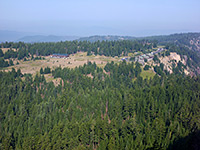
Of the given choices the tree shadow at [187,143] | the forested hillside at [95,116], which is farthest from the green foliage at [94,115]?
the tree shadow at [187,143]

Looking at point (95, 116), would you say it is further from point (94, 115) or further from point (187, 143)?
point (187, 143)

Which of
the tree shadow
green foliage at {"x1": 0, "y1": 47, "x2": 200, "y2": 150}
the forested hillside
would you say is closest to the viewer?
the tree shadow

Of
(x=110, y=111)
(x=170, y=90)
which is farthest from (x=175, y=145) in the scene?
(x=170, y=90)

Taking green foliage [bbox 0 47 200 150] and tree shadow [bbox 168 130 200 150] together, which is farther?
green foliage [bbox 0 47 200 150]

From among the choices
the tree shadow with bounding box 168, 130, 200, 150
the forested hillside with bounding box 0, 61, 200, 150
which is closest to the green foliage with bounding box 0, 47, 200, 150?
the forested hillside with bounding box 0, 61, 200, 150

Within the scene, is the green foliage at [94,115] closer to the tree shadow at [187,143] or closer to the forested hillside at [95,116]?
the forested hillside at [95,116]

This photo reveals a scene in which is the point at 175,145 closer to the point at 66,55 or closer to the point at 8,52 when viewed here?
the point at 66,55

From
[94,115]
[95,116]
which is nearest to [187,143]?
[95,116]

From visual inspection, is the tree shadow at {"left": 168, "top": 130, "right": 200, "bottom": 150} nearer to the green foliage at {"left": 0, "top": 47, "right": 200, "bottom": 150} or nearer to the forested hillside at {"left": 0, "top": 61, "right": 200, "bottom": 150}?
the forested hillside at {"left": 0, "top": 61, "right": 200, "bottom": 150}
